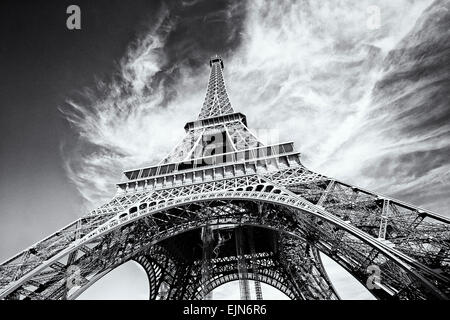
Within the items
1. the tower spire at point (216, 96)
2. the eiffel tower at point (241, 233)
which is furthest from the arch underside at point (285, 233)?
the tower spire at point (216, 96)

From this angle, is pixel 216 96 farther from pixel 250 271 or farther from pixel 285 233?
pixel 285 233

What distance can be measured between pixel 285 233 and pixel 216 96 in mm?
19015

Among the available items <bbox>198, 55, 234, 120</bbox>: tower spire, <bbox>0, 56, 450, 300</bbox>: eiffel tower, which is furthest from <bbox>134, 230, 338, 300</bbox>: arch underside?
<bbox>198, 55, 234, 120</bbox>: tower spire

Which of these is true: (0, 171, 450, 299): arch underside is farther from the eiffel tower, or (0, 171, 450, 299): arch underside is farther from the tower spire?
the tower spire

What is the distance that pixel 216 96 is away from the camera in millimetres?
28109

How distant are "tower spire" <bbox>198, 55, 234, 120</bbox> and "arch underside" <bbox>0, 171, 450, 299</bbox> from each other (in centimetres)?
1180

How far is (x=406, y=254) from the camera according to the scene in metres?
7.34

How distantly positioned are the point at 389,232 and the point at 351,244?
4.45ft

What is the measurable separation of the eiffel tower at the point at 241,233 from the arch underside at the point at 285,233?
0.16ft

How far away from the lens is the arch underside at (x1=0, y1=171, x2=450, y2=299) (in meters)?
7.57

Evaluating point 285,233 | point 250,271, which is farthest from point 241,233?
point 285,233
